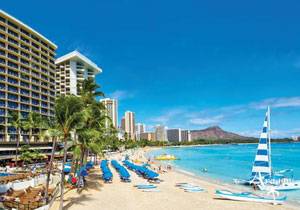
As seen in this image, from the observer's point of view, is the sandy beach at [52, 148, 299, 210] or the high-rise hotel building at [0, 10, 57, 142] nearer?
the sandy beach at [52, 148, 299, 210]

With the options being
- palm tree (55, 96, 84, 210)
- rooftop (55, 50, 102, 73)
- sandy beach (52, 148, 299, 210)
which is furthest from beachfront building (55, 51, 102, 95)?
palm tree (55, 96, 84, 210)

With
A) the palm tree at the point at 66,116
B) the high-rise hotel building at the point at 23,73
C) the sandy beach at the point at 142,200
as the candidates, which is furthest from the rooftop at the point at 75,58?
the palm tree at the point at 66,116

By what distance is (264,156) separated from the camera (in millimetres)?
35156

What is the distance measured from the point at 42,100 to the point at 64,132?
60421mm

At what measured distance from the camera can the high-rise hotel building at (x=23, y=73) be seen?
62.8 m

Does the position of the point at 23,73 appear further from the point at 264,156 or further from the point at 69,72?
the point at 264,156

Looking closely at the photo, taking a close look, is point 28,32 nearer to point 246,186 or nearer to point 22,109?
point 22,109

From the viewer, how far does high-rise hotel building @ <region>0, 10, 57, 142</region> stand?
62.8 m

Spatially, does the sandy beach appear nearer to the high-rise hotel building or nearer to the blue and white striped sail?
the blue and white striped sail

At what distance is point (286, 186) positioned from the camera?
1337 inches

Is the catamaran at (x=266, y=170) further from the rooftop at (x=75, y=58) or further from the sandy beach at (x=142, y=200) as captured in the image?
the rooftop at (x=75, y=58)

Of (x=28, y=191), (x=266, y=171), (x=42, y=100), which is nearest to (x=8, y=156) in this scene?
(x=42, y=100)

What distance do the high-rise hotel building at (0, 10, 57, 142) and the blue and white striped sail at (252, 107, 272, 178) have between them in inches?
1902

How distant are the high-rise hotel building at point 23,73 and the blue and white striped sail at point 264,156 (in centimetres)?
4831
